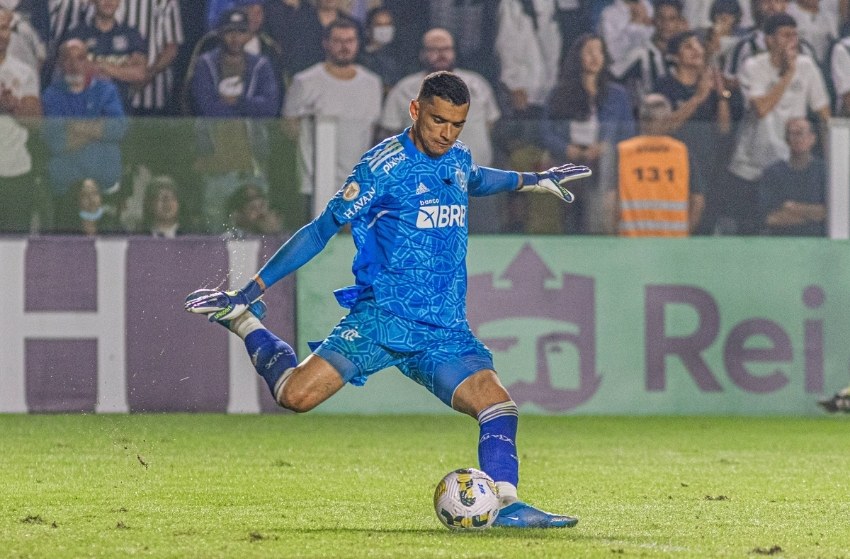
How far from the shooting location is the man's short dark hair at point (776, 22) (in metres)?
13.7

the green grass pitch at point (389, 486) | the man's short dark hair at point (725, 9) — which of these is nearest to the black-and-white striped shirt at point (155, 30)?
the green grass pitch at point (389, 486)

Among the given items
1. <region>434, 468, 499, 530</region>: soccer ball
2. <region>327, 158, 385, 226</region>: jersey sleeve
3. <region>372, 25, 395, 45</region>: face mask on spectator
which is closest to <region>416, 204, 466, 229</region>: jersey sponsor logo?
<region>327, 158, 385, 226</region>: jersey sleeve

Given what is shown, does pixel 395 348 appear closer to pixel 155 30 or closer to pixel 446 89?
pixel 446 89

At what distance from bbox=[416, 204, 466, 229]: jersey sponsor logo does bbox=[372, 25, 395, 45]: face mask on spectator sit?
24.7 feet

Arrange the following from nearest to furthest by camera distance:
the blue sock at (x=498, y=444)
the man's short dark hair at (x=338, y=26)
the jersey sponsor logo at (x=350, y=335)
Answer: the blue sock at (x=498, y=444), the jersey sponsor logo at (x=350, y=335), the man's short dark hair at (x=338, y=26)

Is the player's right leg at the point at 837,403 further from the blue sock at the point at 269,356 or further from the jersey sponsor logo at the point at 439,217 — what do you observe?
the blue sock at the point at 269,356

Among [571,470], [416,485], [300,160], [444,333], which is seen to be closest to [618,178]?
[300,160]

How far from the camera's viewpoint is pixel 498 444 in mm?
5984

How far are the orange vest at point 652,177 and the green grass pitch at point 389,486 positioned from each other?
173cm

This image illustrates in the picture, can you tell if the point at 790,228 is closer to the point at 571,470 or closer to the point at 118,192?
the point at 571,470

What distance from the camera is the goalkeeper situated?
609cm

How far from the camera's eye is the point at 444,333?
20.4 feet

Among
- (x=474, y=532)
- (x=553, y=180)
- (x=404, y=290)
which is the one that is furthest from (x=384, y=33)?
(x=474, y=532)

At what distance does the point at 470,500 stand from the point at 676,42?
863 centimetres
